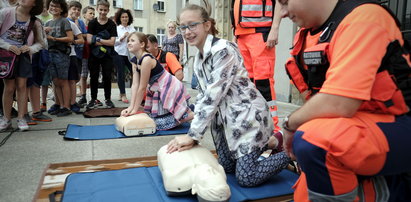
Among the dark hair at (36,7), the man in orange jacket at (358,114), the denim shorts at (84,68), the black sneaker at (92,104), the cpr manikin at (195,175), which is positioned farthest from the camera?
the denim shorts at (84,68)

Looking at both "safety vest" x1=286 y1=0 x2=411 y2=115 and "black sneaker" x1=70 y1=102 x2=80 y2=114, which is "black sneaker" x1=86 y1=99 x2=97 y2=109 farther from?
"safety vest" x1=286 y1=0 x2=411 y2=115

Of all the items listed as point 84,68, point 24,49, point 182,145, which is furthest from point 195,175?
point 84,68

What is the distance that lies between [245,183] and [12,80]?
9.65 ft

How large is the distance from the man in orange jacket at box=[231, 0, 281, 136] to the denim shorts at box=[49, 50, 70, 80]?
281 cm

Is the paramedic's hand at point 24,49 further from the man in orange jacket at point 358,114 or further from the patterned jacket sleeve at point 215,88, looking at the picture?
the man in orange jacket at point 358,114

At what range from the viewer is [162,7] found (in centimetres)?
2708

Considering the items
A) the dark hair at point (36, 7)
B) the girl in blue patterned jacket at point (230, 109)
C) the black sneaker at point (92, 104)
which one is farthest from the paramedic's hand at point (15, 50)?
the girl in blue patterned jacket at point (230, 109)

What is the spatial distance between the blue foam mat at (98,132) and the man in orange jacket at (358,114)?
2.60 m

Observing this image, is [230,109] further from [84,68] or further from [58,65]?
[84,68]

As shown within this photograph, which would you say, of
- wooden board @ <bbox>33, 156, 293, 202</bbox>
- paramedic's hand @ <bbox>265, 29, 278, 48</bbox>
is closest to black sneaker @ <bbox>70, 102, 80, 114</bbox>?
wooden board @ <bbox>33, 156, 293, 202</bbox>

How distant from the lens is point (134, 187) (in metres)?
1.97

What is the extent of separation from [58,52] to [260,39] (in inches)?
123

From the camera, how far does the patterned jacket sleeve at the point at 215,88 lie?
1.93 m

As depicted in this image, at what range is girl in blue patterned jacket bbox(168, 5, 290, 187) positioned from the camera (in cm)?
195
